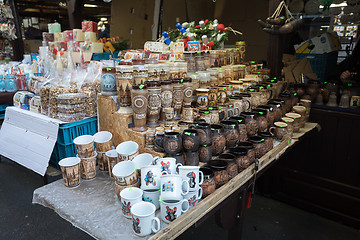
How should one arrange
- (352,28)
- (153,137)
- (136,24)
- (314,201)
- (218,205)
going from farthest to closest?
1. (136,24)
2. (352,28)
3. (314,201)
4. (153,137)
5. (218,205)

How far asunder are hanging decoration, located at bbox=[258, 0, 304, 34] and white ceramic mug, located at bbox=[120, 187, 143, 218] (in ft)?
7.35

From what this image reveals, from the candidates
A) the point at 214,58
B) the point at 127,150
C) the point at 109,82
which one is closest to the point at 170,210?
the point at 127,150

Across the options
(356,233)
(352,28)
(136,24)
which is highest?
(136,24)

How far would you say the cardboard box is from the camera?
3.11 metres

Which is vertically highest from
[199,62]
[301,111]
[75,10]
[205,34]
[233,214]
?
[75,10]

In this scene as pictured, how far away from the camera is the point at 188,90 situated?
1800 millimetres

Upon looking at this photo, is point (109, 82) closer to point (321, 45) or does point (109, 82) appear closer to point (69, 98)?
point (69, 98)

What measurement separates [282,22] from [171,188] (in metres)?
2.25

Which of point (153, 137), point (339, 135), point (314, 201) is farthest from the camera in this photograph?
point (314, 201)

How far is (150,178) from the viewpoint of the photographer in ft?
3.92

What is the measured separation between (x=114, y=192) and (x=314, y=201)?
7.01ft

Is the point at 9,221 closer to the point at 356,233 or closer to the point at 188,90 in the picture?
the point at 188,90

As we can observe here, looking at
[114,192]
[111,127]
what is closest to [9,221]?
[111,127]

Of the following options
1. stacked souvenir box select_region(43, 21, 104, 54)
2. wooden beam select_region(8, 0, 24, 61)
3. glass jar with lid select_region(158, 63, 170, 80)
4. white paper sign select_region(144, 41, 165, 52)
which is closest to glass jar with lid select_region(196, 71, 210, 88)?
glass jar with lid select_region(158, 63, 170, 80)
